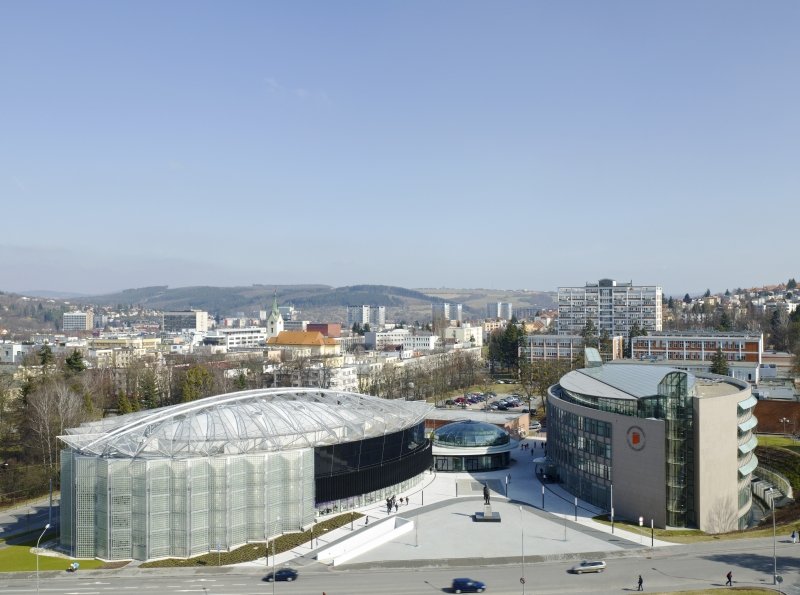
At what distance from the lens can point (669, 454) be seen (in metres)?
41.0

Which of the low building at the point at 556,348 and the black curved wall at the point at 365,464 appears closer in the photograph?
the black curved wall at the point at 365,464

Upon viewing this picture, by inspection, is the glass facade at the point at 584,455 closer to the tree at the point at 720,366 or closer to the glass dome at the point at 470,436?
the glass dome at the point at 470,436

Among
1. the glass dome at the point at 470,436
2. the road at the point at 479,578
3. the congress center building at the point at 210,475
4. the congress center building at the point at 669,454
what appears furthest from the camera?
the glass dome at the point at 470,436

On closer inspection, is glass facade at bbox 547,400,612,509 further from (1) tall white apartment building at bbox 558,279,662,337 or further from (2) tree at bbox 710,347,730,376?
(1) tall white apartment building at bbox 558,279,662,337

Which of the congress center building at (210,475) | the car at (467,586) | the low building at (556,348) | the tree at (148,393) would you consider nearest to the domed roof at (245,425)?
the congress center building at (210,475)

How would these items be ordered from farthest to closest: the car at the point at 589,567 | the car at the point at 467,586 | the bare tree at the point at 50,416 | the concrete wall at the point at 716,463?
1. the bare tree at the point at 50,416
2. the concrete wall at the point at 716,463
3. the car at the point at 589,567
4. the car at the point at 467,586

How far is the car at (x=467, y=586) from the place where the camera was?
31.2 meters

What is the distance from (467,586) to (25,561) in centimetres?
2425

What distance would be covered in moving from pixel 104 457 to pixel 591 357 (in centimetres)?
4284

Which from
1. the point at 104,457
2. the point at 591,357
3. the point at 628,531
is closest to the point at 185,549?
the point at 104,457

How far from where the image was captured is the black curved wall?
43.7 metres

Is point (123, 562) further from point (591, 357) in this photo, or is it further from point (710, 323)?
point (710, 323)

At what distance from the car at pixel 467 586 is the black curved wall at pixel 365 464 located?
14.3 meters

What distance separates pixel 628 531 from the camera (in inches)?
1575
